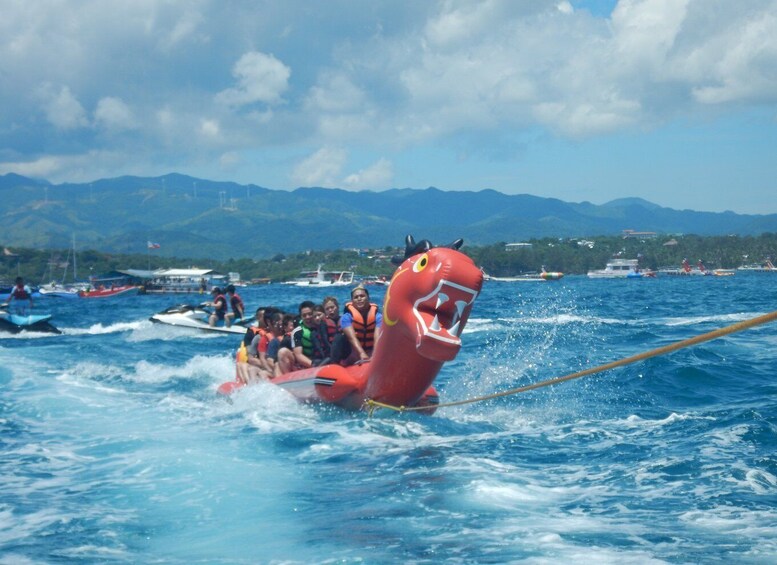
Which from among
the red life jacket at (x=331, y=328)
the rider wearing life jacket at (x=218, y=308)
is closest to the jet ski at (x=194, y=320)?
the rider wearing life jacket at (x=218, y=308)

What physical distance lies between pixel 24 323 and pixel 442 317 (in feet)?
62.5

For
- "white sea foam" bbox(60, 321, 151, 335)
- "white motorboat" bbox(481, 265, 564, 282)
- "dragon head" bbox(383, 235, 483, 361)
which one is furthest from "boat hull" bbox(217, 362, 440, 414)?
"white motorboat" bbox(481, 265, 564, 282)

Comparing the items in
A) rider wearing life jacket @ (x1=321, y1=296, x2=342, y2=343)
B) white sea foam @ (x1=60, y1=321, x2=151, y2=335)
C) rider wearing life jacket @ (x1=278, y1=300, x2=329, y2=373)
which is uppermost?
rider wearing life jacket @ (x1=321, y1=296, x2=342, y2=343)

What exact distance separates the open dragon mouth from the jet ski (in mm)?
14383

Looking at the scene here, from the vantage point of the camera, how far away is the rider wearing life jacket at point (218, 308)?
2134 centimetres

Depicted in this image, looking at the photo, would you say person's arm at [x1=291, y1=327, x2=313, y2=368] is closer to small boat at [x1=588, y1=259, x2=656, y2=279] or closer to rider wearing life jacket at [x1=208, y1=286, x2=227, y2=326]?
rider wearing life jacket at [x1=208, y1=286, x2=227, y2=326]

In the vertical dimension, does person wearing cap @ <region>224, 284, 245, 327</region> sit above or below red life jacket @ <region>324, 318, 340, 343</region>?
below

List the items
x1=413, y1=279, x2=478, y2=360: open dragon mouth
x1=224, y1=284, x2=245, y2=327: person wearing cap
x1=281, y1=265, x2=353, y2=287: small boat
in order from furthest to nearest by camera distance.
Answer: x1=281, y1=265, x2=353, y2=287: small boat
x1=224, y1=284, x2=245, y2=327: person wearing cap
x1=413, y1=279, x2=478, y2=360: open dragon mouth

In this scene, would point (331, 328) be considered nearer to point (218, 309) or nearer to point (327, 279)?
point (218, 309)

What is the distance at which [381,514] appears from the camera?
17.7 feet

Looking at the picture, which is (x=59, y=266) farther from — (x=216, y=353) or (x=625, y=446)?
(x=625, y=446)

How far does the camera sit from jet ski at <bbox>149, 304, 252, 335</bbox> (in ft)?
71.4

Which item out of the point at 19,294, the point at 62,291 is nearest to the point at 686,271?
the point at 62,291

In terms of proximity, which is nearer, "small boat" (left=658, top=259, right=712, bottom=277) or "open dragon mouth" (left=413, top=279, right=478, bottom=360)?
"open dragon mouth" (left=413, top=279, right=478, bottom=360)
